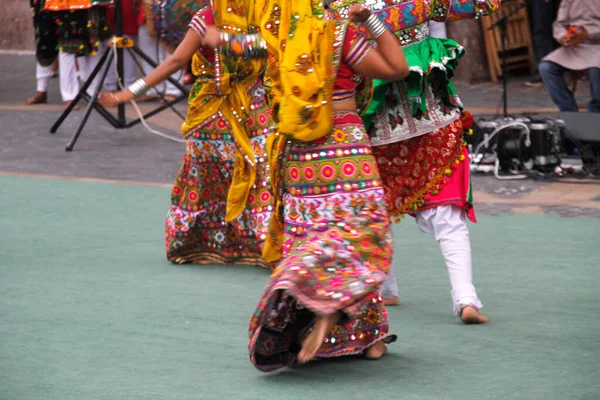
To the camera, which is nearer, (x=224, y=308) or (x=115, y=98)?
(x=115, y=98)

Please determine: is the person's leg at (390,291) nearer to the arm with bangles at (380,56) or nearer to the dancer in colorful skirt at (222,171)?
the dancer in colorful skirt at (222,171)

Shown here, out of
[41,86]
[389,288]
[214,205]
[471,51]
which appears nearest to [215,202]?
[214,205]

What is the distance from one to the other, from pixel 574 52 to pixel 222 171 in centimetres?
459

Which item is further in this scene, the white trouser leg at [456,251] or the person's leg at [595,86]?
the person's leg at [595,86]

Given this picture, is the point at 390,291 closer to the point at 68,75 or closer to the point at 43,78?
the point at 68,75

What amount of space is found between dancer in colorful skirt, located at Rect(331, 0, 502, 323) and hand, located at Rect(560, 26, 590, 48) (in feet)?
16.3

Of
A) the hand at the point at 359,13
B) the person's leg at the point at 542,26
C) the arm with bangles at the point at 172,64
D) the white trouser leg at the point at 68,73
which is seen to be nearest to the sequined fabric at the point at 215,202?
the arm with bangles at the point at 172,64

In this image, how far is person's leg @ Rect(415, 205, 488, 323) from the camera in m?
5.00

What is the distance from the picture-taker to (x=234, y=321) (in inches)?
202

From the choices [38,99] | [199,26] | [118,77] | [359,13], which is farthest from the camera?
[38,99]

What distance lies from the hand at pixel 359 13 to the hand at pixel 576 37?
6007 millimetres

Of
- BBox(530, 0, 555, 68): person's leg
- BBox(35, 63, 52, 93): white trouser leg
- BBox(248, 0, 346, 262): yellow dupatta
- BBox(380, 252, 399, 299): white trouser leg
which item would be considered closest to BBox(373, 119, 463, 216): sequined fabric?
BBox(380, 252, 399, 299): white trouser leg

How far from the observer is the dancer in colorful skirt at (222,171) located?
622 centimetres

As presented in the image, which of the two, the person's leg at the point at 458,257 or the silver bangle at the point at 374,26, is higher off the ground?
the silver bangle at the point at 374,26
